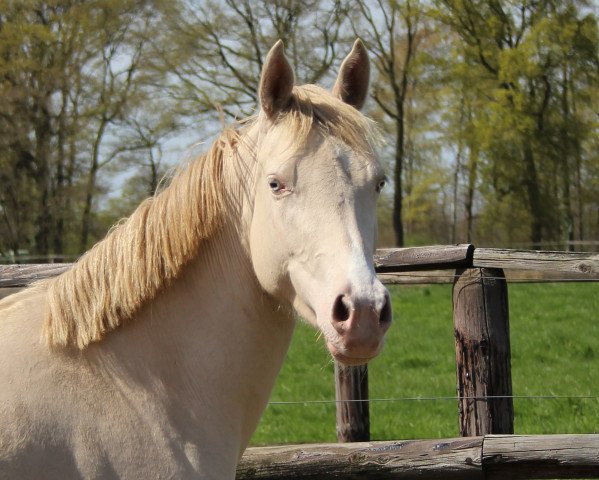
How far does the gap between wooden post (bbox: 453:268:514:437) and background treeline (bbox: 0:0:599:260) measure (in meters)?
13.5

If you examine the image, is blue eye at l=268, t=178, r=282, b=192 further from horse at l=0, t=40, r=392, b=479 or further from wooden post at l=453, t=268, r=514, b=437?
wooden post at l=453, t=268, r=514, b=437

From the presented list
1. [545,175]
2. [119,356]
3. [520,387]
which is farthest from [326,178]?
[545,175]

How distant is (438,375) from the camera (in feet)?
26.0

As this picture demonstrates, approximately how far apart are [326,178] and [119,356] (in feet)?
2.52

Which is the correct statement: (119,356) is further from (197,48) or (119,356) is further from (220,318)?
(197,48)

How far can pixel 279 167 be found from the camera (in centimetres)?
221

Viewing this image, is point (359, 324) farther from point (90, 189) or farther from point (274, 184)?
point (90, 189)

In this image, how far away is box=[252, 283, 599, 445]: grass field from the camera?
627 centimetres

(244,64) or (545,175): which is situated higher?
(244,64)

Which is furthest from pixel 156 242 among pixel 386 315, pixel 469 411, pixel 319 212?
pixel 469 411

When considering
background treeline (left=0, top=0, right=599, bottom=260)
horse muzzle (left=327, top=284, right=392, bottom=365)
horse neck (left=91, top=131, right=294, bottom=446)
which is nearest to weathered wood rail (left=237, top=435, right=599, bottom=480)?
horse neck (left=91, top=131, right=294, bottom=446)

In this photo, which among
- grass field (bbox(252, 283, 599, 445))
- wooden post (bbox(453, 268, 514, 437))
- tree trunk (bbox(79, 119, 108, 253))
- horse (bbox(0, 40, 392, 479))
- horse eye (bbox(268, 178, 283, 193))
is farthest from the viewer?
tree trunk (bbox(79, 119, 108, 253))

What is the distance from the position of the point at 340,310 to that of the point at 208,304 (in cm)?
50

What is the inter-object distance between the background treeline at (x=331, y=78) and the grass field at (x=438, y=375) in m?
7.17
